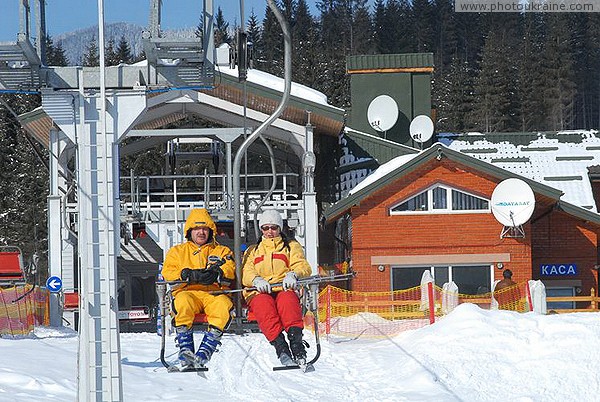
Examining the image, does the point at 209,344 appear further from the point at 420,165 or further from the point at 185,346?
the point at 420,165

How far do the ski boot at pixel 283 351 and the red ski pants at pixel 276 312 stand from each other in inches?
2.2

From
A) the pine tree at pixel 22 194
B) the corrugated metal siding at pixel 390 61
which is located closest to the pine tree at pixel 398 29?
the pine tree at pixel 22 194

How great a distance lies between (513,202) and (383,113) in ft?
24.1

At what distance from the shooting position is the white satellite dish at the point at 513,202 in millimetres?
29125

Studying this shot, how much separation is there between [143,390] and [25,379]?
1.42 meters

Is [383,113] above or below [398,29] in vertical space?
below

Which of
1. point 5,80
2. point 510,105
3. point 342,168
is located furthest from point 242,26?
point 510,105

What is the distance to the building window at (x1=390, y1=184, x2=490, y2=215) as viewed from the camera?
3117 cm

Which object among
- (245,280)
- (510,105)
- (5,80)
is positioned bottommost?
(245,280)

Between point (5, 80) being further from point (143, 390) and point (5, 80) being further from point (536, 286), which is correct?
point (536, 286)

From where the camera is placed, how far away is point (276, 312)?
1160 centimetres

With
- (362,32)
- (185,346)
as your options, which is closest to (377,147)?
(185,346)

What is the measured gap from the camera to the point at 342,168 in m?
35.1

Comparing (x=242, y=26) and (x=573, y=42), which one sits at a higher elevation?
(x=573, y=42)
